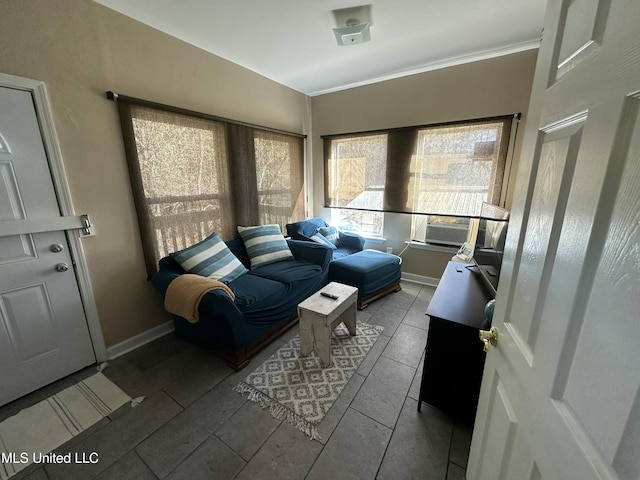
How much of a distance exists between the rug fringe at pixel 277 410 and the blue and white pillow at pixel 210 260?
924mm

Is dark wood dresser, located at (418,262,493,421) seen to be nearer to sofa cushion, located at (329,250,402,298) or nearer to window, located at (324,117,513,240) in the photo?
sofa cushion, located at (329,250,402,298)

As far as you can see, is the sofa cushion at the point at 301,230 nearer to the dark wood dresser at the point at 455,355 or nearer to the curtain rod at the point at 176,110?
the curtain rod at the point at 176,110

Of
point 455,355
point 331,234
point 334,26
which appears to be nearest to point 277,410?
point 455,355

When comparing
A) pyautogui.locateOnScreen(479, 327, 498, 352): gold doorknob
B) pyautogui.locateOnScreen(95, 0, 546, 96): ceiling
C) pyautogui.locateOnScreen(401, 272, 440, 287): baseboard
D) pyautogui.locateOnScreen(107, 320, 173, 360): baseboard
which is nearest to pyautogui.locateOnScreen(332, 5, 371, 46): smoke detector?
pyautogui.locateOnScreen(95, 0, 546, 96): ceiling

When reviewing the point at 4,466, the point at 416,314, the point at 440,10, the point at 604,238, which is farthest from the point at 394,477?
the point at 440,10

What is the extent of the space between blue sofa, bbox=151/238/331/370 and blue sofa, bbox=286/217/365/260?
563mm

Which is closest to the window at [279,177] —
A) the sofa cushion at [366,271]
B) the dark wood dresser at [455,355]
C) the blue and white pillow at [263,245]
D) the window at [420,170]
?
the blue and white pillow at [263,245]

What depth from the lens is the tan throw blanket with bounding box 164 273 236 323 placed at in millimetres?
1769

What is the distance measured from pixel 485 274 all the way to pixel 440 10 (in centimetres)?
197

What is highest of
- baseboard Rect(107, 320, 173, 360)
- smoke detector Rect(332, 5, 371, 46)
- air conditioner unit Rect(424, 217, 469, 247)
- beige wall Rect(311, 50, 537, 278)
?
smoke detector Rect(332, 5, 371, 46)

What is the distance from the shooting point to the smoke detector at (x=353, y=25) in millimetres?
1916

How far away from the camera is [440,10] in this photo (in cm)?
192

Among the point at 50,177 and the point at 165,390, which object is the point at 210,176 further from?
the point at 165,390

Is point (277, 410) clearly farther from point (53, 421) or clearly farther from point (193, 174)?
point (193, 174)
